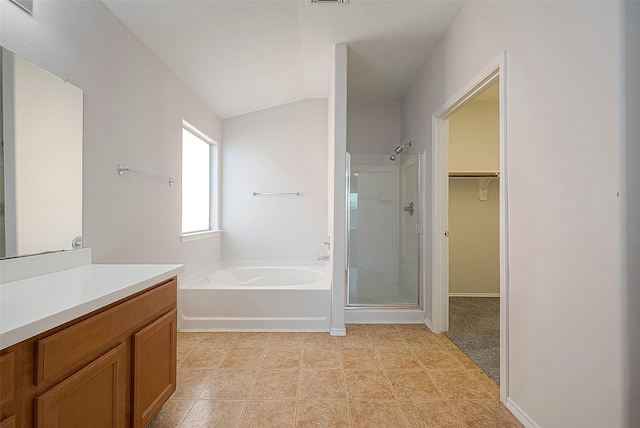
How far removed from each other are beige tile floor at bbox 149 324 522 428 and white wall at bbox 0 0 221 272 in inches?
37.3

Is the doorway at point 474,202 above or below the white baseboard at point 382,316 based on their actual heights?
above

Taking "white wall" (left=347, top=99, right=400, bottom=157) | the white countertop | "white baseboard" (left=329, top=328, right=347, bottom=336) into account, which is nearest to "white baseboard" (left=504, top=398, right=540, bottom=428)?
"white baseboard" (left=329, top=328, right=347, bottom=336)

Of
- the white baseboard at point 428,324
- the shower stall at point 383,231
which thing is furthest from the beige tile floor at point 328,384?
the shower stall at point 383,231

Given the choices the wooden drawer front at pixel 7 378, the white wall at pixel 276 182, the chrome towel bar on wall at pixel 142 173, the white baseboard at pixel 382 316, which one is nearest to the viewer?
the wooden drawer front at pixel 7 378

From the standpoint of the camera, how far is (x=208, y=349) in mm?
2391

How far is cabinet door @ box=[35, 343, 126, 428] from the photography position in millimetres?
872

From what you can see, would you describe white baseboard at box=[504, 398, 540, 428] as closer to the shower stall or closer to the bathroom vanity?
the shower stall

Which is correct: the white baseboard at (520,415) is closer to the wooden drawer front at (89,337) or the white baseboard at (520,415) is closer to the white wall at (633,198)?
the white wall at (633,198)

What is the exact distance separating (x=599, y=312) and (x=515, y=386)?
730mm

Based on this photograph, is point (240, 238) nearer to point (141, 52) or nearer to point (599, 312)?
point (141, 52)

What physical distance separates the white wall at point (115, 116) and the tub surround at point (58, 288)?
287 mm

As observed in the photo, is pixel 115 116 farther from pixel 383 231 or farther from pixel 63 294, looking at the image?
pixel 383 231

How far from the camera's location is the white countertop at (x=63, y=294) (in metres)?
0.81

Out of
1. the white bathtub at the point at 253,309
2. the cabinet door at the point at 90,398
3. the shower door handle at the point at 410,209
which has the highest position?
the shower door handle at the point at 410,209
